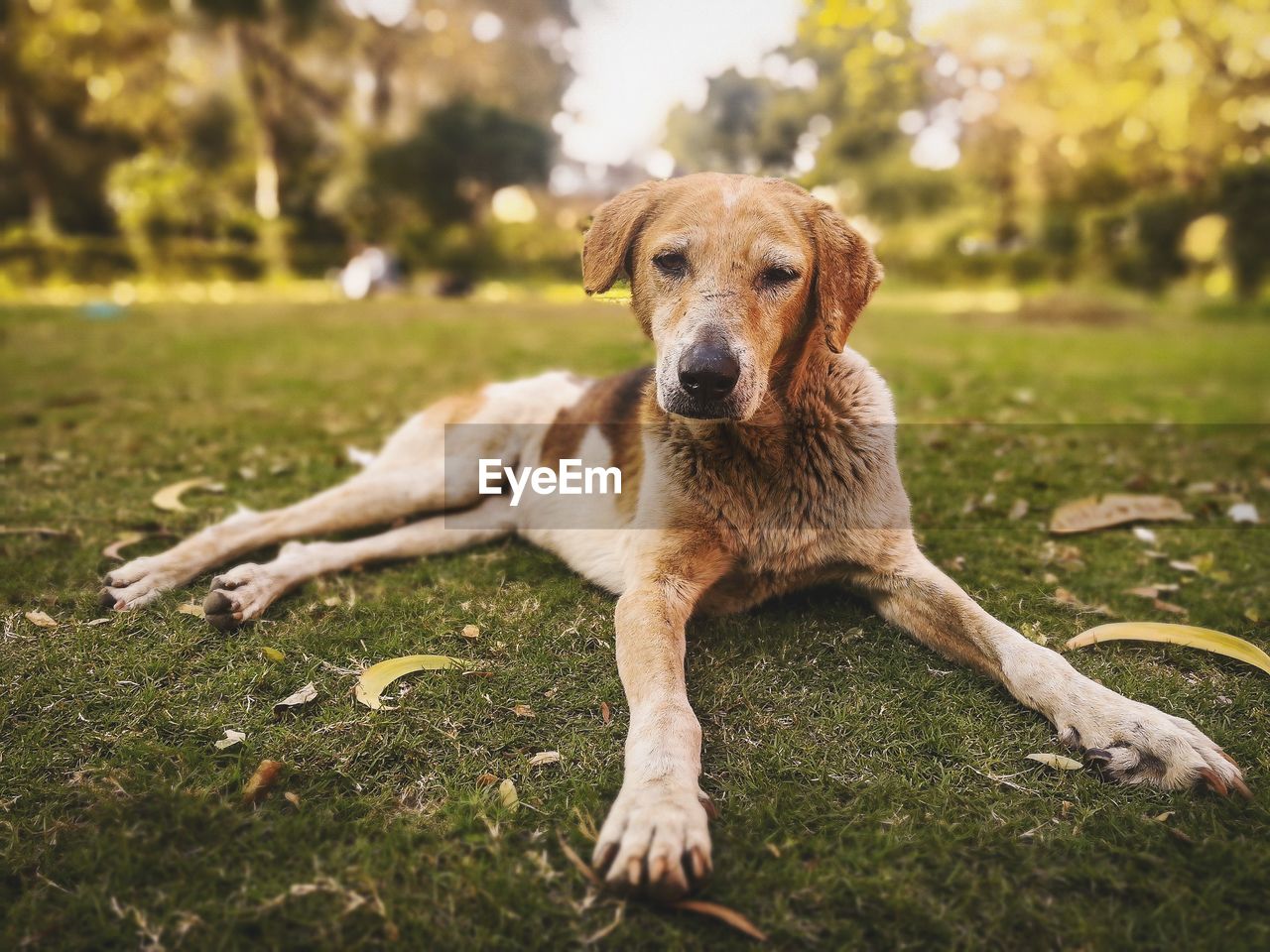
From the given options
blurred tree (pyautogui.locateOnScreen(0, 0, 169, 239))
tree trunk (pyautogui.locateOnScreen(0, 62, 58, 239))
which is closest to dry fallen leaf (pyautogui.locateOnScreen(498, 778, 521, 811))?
blurred tree (pyautogui.locateOnScreen(0, 0, 169, 239))

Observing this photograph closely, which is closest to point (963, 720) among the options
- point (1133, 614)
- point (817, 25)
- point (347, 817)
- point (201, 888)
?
point (1133, 614)

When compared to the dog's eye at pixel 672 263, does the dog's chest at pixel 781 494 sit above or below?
below


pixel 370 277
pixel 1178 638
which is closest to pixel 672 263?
pixel 1178 638

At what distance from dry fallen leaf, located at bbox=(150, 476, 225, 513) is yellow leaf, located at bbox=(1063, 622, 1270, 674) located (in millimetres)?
4297

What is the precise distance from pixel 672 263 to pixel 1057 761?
204cm

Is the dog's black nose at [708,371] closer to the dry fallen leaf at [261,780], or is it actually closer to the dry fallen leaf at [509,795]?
the dry fallen leaf at [509,795]

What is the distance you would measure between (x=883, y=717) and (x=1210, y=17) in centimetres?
1685

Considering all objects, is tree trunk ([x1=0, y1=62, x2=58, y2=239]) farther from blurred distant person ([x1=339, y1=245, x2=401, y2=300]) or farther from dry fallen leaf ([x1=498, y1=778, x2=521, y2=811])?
dry fallen leaf ([x1=498, y1=778, x2=521, y2=811])

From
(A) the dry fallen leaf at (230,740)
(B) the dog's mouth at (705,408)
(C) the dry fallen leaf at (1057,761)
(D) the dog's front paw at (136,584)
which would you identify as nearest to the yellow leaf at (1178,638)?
(C) the dry fallen leaf at (1057,761)

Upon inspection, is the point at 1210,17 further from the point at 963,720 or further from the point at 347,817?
the point at 347,817

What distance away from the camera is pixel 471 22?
103 ft

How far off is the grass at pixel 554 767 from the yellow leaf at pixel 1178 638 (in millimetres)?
54

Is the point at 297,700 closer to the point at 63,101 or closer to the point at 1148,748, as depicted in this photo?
the point at 1148,748

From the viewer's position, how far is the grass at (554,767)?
1.80 m
